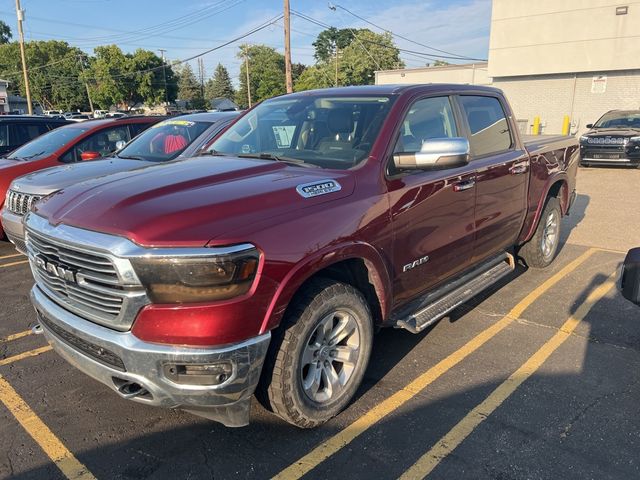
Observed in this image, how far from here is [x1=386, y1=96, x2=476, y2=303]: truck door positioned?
3301 millimetres

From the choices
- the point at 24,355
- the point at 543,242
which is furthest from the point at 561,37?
the point at 24,355

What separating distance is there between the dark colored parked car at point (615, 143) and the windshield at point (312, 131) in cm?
1323

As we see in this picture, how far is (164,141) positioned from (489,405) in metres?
5.28

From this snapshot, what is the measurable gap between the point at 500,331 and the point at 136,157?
4.79m

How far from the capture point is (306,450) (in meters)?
2.80

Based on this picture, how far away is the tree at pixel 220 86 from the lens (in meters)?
112

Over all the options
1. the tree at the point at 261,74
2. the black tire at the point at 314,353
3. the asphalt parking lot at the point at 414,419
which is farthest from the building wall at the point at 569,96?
the tree at the point at 261,74

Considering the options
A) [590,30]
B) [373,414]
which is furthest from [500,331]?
[590,30]

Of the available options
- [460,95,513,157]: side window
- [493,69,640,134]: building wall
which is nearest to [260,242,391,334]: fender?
[460,95,513,157]: side window

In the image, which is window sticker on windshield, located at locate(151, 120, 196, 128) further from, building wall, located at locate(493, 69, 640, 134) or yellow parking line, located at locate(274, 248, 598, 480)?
building wall, located at locate(493, 69, 640, 134)

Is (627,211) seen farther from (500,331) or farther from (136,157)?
(136,157)

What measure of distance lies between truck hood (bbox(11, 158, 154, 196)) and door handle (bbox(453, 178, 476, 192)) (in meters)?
3.28

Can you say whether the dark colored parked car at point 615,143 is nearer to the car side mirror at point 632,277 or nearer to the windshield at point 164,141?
the windshield at point 164,141

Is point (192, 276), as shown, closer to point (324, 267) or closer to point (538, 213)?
point (324, 267)
